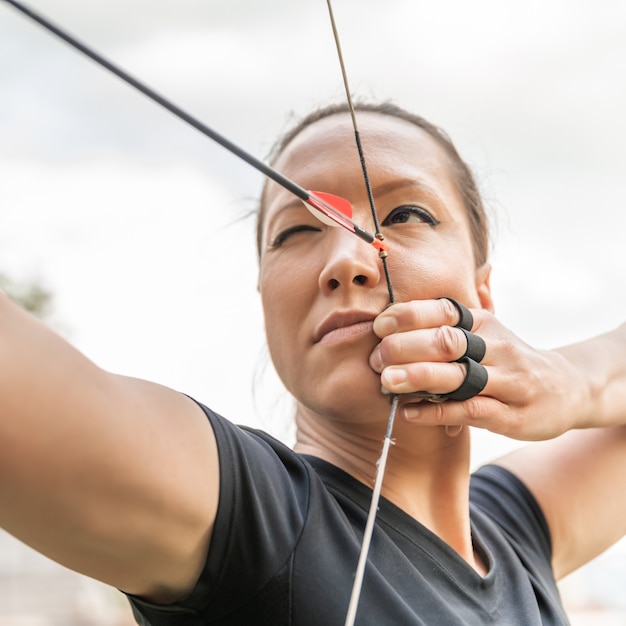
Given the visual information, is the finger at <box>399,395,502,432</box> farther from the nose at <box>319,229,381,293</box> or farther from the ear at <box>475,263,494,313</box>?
the ear at <box>475,263,494,313</box>

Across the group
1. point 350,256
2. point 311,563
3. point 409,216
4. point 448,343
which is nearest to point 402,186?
point 409,216

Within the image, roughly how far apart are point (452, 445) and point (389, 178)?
1.24 ft

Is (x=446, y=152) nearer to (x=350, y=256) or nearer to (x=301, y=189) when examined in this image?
(x=350, y=256)

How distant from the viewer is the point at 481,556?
3.77ft

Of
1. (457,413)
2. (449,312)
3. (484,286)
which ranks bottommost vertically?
(457,413)

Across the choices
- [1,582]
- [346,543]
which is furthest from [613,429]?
[1,582]

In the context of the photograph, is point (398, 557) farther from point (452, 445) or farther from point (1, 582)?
point (1, 582)

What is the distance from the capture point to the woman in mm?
645

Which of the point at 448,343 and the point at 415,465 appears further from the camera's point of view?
the point at 415,465

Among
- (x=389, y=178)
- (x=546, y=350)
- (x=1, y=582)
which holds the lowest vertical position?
(x=546, y=350)

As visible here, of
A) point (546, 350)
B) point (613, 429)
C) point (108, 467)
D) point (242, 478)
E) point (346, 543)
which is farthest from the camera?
point (613, 429)

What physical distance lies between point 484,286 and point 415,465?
1.11 ft

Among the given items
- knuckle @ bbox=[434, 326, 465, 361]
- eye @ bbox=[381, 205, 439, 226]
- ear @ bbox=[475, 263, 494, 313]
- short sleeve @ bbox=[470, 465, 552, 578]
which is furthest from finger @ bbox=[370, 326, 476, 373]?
short sleeve @ bbox=[470, 465, 552, 578]

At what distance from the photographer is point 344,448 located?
109 centimetres
